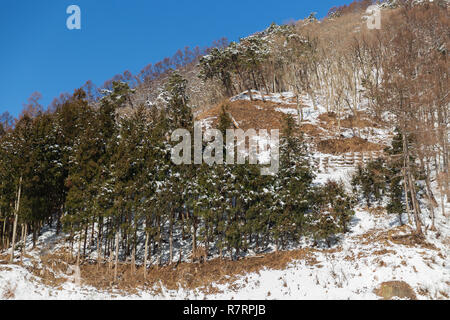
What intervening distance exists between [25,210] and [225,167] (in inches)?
566

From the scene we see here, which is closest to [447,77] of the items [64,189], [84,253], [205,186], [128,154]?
[205,186]

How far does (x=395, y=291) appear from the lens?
42.4 ft

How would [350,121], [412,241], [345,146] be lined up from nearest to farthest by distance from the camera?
1. [412,241]
2. [345,146]
3. [350,121]

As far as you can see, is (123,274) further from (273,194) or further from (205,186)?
(273,194)

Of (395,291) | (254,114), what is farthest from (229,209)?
(254,114)

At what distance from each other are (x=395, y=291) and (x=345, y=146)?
2272cm

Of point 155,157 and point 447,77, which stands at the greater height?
point 447,77

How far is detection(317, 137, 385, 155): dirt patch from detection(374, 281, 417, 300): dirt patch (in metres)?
21.1

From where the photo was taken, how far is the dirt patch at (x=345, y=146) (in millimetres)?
32438

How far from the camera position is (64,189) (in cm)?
2416

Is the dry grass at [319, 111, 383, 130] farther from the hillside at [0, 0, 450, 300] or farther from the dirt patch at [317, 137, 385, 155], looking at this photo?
the hillside at [0, 0, 450, 300]

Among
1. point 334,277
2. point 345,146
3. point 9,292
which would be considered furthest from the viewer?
point 345,146

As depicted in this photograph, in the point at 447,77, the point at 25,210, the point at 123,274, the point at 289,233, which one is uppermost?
the point at 447,77

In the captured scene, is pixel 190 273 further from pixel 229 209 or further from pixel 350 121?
pixel 350 121
